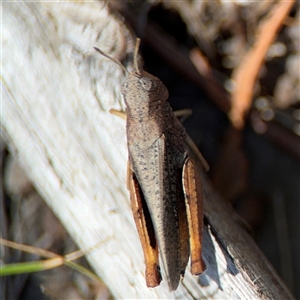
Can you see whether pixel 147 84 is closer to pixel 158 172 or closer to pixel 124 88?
pixel 124 88

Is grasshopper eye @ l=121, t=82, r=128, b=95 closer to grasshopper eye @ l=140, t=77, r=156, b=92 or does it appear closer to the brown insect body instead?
the brown insect body

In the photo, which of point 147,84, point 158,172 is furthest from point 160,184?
point 147,84

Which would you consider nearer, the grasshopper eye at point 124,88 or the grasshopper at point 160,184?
the grasshopper at point 160,184

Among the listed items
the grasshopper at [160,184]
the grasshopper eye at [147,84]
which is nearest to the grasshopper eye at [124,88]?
the grasshopper at [160,184]

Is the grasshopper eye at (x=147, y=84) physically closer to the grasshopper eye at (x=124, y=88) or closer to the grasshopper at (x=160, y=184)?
the grasshopper at (x=160, y=184)

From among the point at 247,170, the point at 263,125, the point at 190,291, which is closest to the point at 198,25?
the point at 263,125

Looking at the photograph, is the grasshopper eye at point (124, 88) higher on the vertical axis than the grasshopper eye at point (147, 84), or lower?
lower

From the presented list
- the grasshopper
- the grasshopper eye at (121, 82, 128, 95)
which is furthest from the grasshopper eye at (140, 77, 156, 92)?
the grasshopper eye at (121, 82, 128, 95)

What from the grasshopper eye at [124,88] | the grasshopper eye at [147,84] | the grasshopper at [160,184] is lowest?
the grasshopper at [160,184]
